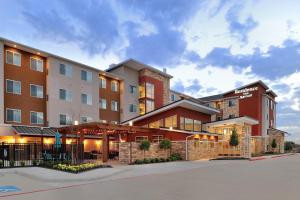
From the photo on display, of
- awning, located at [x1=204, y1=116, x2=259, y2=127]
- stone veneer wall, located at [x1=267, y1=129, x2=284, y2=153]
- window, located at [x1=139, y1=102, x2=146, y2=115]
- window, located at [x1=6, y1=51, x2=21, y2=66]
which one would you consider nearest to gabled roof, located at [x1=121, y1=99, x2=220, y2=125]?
awning, located at [x1=204, y1=116, x2=259, y2=127]

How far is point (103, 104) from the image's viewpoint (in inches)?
1615

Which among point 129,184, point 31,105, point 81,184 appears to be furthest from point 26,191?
point 31,105

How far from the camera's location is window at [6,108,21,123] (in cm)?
2882

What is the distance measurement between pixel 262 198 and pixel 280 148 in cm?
4691

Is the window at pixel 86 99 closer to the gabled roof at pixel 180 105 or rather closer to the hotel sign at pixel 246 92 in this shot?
the gabled roof at pixel 180 105

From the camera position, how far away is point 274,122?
5562cm

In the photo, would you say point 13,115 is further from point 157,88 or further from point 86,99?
point 157,88

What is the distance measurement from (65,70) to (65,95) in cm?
307

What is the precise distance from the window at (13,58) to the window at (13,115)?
4981 mm

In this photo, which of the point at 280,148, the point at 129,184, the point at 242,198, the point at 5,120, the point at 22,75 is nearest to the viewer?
the point at 242,198

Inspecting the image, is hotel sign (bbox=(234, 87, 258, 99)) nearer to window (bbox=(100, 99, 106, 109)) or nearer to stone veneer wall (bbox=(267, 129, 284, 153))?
stone veneer wall (bbox=(267, 129, 284, 153))

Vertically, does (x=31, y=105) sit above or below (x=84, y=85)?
below

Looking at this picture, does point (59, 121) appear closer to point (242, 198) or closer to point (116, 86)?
point (116, 86)

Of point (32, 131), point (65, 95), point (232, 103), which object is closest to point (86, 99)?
point (65, 95)
